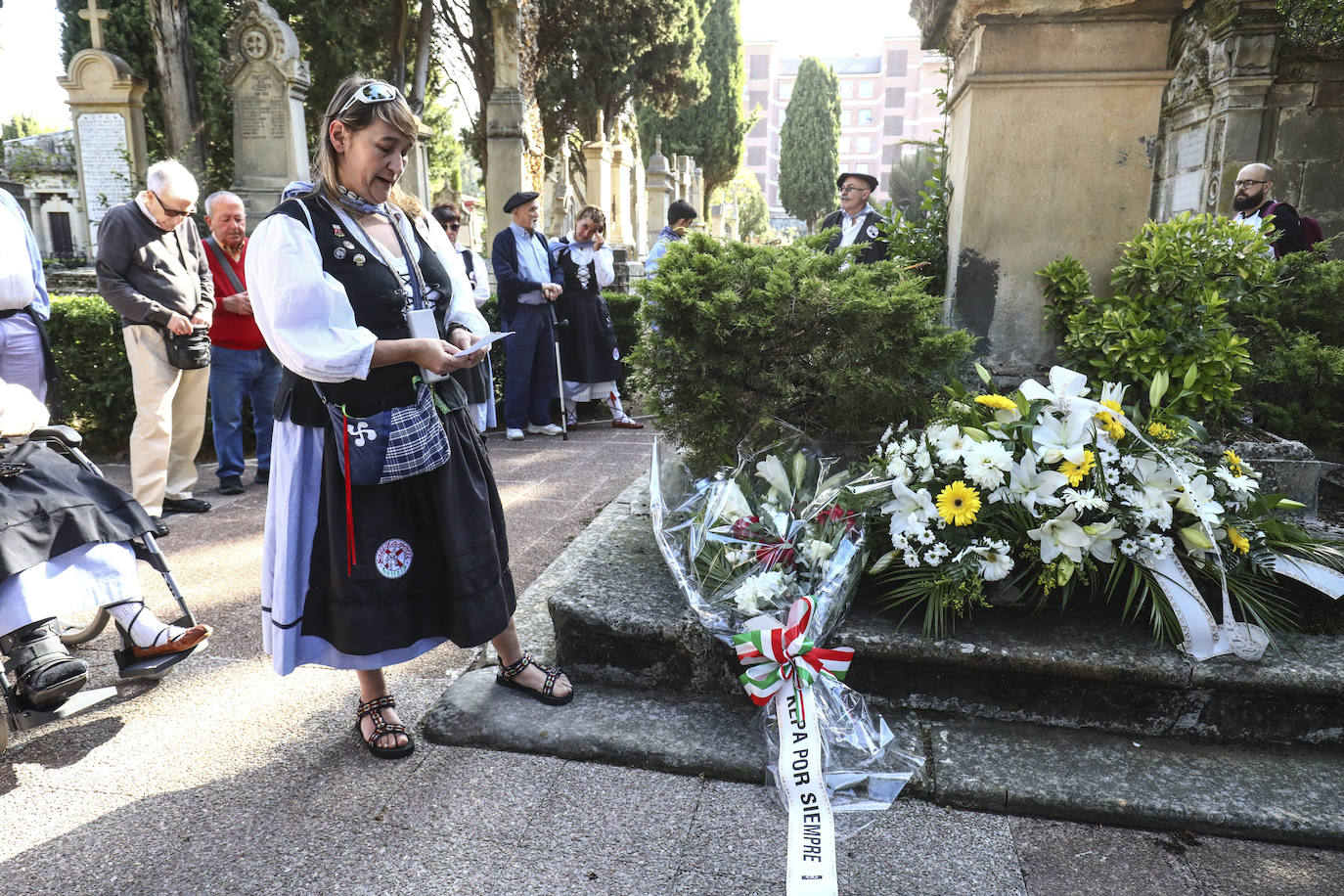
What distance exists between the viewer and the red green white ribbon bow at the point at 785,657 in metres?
2.26

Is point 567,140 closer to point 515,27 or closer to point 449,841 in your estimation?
point 515,27

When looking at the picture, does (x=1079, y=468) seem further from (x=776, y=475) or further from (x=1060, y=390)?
(x=776, y=475)

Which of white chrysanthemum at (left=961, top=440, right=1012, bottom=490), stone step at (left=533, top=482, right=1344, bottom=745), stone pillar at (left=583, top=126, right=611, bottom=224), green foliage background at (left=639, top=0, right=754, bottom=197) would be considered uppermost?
green foliage background at (left=639, top=0, right=754, bottom=197)

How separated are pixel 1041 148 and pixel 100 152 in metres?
13.8

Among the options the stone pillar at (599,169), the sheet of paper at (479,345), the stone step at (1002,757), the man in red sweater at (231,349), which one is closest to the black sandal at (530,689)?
the stone step at (1002,757)

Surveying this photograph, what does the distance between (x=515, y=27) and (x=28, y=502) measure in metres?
13.1

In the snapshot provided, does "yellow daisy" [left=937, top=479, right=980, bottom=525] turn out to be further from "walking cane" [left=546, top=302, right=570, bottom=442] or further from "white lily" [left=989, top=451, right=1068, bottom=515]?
"walking cane" [left=546, top=302, right=570, bottom=442]

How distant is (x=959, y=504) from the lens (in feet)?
8.12

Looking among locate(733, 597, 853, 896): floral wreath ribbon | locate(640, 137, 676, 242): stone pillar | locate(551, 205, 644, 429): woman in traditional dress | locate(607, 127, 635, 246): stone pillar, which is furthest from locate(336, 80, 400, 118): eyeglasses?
locate(640, 137, 676, 242): stone pillar

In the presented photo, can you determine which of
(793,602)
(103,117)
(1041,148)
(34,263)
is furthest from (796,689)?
(103,117)

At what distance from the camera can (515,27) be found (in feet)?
44.9

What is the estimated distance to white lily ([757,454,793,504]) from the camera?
8.97 ft

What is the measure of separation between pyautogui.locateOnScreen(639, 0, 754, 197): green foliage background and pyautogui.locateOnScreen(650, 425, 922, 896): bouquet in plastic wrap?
28.9 m

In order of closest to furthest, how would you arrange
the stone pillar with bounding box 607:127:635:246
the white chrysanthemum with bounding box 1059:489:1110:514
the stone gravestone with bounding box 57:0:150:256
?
the white chrysanthemum with bounding box 1059:489:1110:514
the stone gravestone with bounding box 57:0:150:256
the stone pillar with bounding box 607:127:635:246
